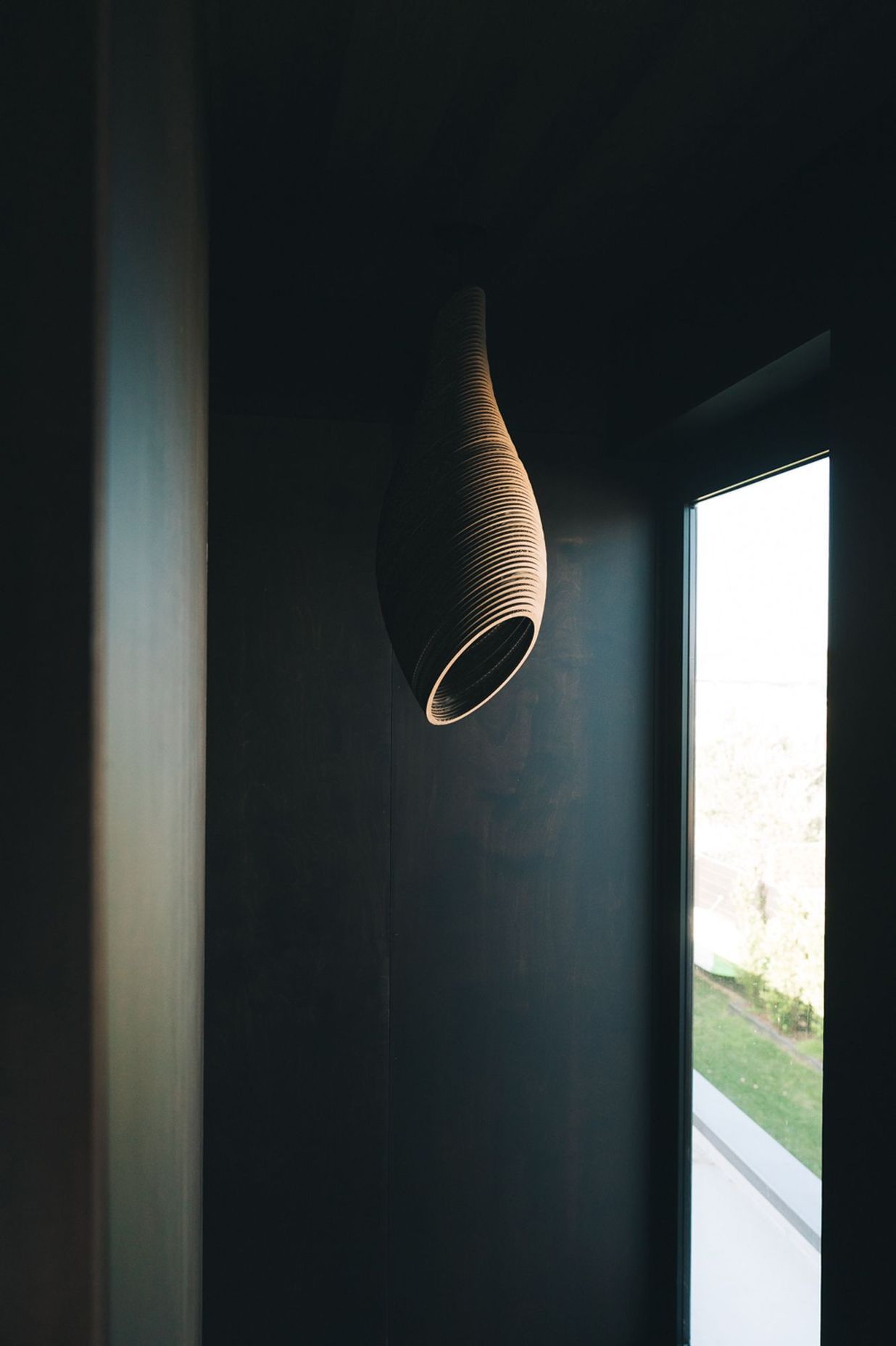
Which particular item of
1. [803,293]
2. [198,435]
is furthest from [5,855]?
[803,293]

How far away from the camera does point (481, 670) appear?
1541mm

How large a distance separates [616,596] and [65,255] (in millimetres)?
1947

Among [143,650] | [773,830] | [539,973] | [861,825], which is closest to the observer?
[143,650]

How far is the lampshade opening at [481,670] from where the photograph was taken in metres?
1.47

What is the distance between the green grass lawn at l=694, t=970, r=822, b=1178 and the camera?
5.23ft

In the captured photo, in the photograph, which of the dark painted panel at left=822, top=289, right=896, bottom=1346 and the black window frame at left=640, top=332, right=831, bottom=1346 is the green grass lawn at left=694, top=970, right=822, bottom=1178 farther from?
the dark painted panel at left=822, top=289, right=896, bottom=1346

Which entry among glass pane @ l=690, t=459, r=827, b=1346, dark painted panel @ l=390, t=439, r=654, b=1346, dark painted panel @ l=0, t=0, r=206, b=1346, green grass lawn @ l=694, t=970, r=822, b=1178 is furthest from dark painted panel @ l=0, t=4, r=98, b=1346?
dark painted panel @ l=390, t=439, r=654, b=1346

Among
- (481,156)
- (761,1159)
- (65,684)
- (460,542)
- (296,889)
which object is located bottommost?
(761,1159)

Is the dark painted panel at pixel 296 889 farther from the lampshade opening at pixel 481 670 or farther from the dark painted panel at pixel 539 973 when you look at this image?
the lampshade opening at pixel 481 670

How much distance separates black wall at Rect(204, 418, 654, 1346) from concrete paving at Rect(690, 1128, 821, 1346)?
169 millimetres

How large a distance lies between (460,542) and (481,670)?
0.32 metres

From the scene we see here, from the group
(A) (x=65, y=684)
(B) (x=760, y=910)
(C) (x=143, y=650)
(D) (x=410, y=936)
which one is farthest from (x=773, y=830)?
(A) (x=65, y=684)

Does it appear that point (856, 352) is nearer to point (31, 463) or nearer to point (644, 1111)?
point (31, 463)

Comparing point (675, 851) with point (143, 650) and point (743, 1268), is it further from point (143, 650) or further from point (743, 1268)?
point (143, 650)
